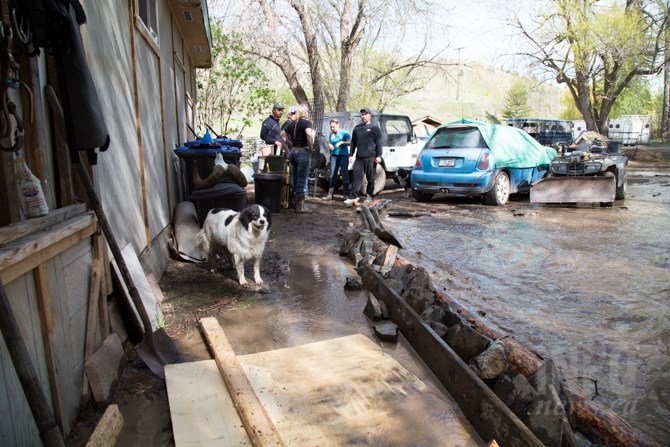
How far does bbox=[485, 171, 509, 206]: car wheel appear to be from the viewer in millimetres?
11367

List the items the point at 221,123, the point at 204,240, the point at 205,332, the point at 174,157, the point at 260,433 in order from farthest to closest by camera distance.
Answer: the point at 221,123 < the point at 174,157 < the point at 204,240 < the point at 205,332 < the point at 260,433


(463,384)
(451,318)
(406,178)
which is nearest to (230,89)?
(406,178)

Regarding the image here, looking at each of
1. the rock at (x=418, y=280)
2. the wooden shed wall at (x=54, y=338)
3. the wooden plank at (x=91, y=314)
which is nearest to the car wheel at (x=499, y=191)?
the rock at (x=418, y=280)

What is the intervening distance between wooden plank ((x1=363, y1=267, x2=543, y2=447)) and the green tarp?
7.84m

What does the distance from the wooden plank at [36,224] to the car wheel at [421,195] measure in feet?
32.7

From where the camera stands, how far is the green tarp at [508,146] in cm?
1120

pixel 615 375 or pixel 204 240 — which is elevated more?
pixel 204 240

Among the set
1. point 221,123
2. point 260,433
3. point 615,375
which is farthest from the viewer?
point 221,123

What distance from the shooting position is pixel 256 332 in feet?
13.7

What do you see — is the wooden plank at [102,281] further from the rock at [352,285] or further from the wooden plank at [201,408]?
the rock at [352,285]

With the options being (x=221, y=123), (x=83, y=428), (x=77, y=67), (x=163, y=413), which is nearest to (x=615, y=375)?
(x=163, y=413)

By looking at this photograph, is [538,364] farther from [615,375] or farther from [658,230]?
[658,230]

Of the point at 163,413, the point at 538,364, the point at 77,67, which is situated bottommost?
the point at 163,413

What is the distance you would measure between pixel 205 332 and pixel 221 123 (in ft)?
62.2
